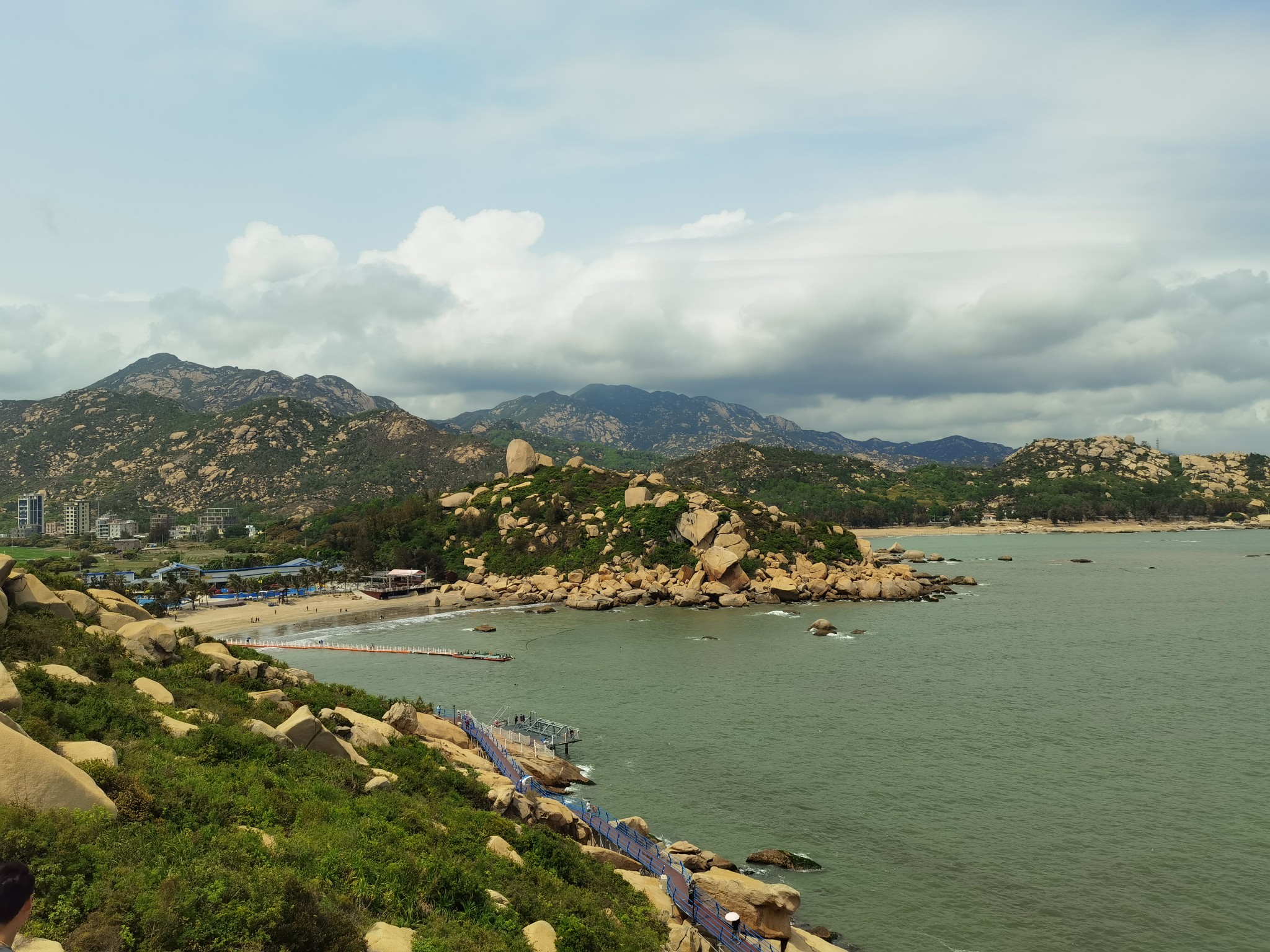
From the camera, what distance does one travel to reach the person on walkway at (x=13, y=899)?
4.88m

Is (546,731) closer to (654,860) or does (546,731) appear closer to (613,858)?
(654,860)

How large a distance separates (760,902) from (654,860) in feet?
16.1

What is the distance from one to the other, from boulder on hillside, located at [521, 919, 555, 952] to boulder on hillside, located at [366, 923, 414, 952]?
238 centimetres

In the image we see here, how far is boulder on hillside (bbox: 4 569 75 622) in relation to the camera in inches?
859

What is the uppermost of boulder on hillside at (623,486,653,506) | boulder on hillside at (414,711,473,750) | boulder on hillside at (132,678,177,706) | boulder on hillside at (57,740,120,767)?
boulder on hillside at (623,486,653,506)

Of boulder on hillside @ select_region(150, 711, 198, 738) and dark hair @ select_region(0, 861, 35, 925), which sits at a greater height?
dark hair @ select_region(0, 861, 35, 925)

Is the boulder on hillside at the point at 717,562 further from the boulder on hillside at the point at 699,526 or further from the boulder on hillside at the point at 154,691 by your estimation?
the boulder on hillside at the point at 154,691

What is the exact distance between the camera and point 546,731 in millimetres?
39469

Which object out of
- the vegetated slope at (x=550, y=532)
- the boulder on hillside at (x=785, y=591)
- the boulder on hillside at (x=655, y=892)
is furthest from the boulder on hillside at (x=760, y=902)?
the vegetated slope at (x=550, y=532)

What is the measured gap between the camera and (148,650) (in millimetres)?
23484

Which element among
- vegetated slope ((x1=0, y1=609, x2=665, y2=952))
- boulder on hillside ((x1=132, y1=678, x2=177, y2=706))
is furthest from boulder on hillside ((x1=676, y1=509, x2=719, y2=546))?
boulder on hillside ((x1=132, y1=678, x2=177, y2=706))

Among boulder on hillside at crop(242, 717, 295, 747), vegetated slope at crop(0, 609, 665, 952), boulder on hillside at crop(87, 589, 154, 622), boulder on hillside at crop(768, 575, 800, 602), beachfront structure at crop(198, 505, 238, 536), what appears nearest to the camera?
Answer: vegetated slope at crop(0, 609, 665, 952)

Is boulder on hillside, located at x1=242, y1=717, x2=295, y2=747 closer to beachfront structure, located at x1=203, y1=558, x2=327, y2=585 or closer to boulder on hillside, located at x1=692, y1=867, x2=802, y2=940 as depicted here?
boulder on hillside, located at x1=692, y1=867, x2=802, y2=940

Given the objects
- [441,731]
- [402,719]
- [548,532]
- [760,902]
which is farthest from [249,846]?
[548,532]
